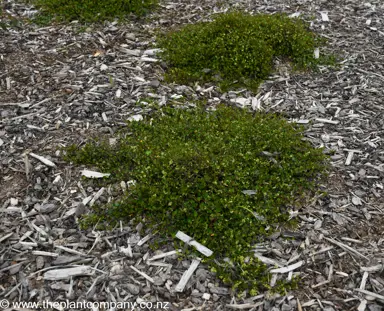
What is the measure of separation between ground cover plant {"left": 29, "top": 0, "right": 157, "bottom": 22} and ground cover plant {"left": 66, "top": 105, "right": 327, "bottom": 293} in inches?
125

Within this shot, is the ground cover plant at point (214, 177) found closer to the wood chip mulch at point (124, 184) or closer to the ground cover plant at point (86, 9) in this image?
the wood chip mulch at point (124, 184)

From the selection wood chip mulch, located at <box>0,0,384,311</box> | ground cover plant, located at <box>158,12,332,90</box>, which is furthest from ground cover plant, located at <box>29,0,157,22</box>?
ground cover plant, located at <box>158,12,332,90</box>

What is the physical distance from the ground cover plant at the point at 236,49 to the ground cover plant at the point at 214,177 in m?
1.18

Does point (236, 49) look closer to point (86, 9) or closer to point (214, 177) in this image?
point (214, 177)

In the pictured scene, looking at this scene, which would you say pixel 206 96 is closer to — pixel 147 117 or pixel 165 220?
pixel 147 117

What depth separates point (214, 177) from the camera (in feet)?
14.8

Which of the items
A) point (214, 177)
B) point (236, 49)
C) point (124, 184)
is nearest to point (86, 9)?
point (236, 49)

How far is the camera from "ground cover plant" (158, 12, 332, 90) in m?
6.38

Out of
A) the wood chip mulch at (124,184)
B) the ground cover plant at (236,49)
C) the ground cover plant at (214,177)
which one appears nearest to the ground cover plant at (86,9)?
the wood chip mulch at (124,184)

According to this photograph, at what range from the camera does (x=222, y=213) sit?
4258 mm

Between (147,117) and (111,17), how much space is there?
302cm

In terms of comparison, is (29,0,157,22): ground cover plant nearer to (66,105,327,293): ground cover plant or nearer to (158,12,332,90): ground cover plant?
(158,12,332,90): ground cover plant

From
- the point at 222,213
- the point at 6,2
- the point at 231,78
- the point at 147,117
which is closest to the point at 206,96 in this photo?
the point at 231,78

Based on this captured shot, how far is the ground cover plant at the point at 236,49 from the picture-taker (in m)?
6.38
